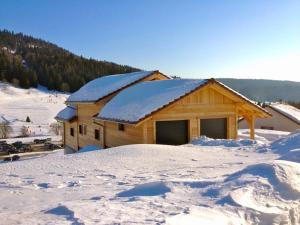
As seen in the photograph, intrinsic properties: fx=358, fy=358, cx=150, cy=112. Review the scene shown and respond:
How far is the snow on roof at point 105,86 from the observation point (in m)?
21.0

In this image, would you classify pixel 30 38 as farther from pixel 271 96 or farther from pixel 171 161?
pixel 171 161

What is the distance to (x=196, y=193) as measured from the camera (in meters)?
6.23

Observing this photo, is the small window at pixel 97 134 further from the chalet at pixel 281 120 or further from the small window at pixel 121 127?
the chalet at pixel 281 120

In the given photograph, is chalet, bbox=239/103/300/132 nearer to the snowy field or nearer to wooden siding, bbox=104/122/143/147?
wooden siding, bbox=104/122/143/147

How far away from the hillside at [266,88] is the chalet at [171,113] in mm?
105918

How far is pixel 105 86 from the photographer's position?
22531 mm

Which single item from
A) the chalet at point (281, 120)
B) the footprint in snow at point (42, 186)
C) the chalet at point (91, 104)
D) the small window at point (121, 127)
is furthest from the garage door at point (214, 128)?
the chalet at point (281, 120)

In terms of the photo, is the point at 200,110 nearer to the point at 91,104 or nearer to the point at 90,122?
the point at 91,104

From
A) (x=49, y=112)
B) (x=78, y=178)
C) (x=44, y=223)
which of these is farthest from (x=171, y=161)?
(x=49, y=112)

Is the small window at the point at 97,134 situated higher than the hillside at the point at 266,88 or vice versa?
the hillside at the point at 266,88

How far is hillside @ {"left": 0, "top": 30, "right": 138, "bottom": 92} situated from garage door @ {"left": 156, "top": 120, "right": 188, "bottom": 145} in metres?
96.5

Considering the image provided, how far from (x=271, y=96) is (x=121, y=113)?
11640 cm

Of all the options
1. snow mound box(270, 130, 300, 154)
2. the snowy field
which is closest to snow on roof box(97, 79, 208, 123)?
snow mound box(270, 130, 300, 154)

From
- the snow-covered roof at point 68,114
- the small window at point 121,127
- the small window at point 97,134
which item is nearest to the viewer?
the small window at point 121,127
